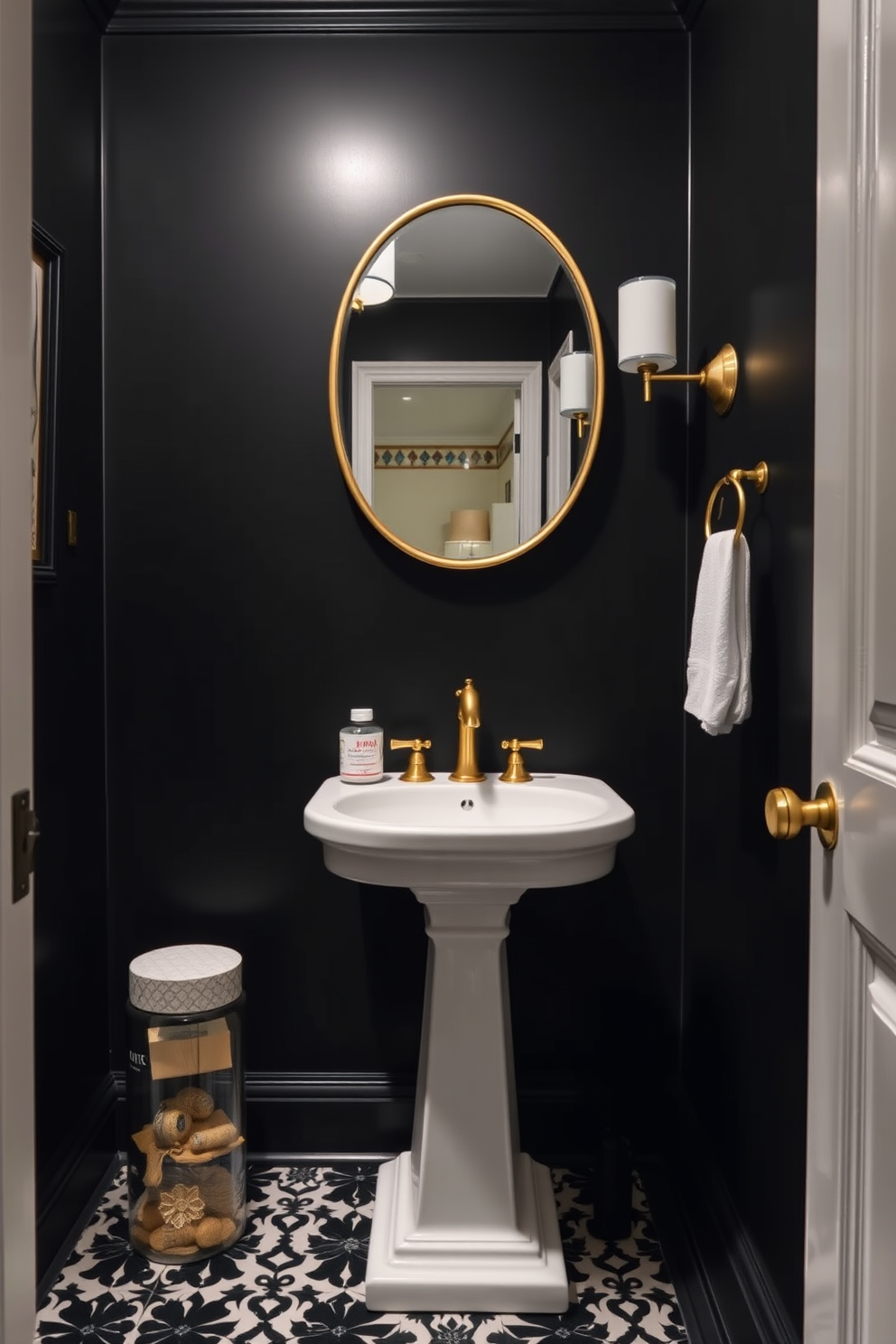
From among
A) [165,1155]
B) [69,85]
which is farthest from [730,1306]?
[69,85]

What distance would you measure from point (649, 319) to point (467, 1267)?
5.60 feet

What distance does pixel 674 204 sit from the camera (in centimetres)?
204

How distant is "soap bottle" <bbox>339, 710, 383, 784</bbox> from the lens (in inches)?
77.4

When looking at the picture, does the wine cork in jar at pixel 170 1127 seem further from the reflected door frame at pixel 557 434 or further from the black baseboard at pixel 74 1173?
the reflected door frame at pixel 557 434

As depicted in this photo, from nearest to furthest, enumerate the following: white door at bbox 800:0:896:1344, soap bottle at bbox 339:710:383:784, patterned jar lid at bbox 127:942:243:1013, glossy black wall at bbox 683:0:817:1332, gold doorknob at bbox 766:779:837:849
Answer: white door at bbox 800:0:896:1344 → gold doorknob at bbox 766:779:837:849 → glossy black wall at bbox 683:0:817:1332 → patterned jar lid at bbox 127:942:243:1013 → soap bottle at bbox 339:710:383:784

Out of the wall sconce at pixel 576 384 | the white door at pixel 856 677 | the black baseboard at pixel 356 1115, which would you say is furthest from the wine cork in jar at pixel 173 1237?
the wall sconce at pixel 576 384

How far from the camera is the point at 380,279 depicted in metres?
2.03

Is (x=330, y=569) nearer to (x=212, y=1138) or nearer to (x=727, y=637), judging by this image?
(x=727, y=637)

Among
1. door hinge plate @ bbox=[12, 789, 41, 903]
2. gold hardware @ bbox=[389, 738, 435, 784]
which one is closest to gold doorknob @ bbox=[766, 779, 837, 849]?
door hinge plate @ bbox=[12, 789, 41, 903]

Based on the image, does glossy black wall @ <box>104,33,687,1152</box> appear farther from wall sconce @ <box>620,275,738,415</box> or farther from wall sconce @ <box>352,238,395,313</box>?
wall sconce @ <box>620,275,738,415</box>

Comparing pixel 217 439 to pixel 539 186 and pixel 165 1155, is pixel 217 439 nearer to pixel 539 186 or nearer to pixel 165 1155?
pixel 539 186

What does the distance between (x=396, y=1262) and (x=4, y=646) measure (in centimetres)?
144

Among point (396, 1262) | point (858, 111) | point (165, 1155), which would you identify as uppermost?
point (858, 111)

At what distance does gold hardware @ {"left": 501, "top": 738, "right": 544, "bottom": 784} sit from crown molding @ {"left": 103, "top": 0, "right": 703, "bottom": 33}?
1462 millimetres
